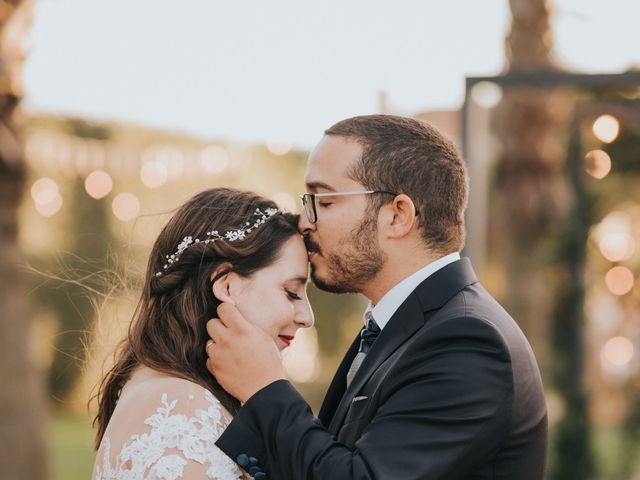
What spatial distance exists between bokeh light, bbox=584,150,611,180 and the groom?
4.22 metres

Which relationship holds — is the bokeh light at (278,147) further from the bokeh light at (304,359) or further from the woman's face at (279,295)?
the woman's face at (279,295)

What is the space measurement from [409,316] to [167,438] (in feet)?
2.50

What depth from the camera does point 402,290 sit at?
301 cm

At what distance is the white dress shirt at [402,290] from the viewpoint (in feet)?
9.84

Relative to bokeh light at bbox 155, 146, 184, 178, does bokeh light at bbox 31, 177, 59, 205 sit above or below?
below

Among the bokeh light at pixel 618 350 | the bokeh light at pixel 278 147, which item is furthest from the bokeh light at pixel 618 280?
the bokeh light at pixel 278 147

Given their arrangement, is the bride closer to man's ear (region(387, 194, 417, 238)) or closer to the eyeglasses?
the eyeglasses

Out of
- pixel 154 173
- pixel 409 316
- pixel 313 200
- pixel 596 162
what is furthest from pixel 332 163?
pixel 154 173

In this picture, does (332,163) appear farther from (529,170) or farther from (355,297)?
(355,297)

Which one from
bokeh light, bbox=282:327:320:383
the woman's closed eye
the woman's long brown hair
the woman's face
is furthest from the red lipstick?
bokeh light, bbox=282:327:320:383

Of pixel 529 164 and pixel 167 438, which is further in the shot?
pixel 529 164

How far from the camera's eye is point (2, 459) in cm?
754

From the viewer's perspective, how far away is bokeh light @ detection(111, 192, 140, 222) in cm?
1445

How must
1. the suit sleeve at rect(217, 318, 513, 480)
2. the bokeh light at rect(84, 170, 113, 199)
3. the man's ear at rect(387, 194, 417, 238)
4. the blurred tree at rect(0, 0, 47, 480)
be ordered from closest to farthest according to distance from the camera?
the suit sleeve at rect(217, 318, 513, 480)
the man's ear at rect(387, 194, 417, 238)
the blurred tree at rect(0, 0, 47, 480)
the bokeh light at rect(84, 170, 113, 199)
